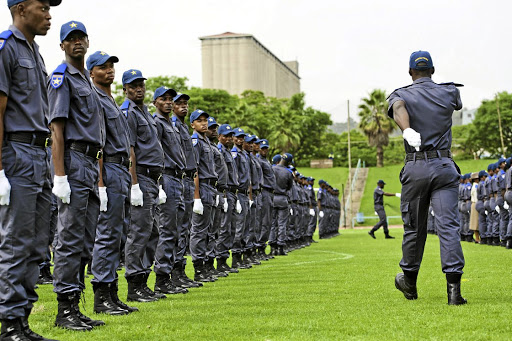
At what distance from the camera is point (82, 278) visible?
6.80 metres

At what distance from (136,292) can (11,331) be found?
3199 millimetres

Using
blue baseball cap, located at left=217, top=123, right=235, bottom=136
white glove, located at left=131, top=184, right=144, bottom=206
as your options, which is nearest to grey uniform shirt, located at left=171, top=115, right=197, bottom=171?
white glove, located at left=131, top=184, right=144, bottom=206

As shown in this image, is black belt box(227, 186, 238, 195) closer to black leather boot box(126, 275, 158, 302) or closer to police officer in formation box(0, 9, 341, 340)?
police officer in formation box(0, 9, 341, 340)

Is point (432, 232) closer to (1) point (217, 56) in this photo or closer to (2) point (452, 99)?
(2) point (452, 99)

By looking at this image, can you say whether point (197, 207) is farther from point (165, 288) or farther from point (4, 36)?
point (4, 36)

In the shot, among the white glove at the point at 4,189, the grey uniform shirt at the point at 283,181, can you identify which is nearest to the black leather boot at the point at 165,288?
the white glove at the point at 4,189

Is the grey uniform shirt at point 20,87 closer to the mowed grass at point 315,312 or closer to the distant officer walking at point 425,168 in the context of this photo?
the mowed grass at point 315,312

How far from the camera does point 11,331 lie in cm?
501

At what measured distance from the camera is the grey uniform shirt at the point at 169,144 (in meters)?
9.34

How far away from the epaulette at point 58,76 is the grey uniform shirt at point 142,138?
6.58 feet

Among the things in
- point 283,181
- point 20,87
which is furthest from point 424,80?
point 283,181

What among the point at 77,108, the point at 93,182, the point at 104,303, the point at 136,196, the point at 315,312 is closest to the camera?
the point at 93,182

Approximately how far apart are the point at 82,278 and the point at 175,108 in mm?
4189

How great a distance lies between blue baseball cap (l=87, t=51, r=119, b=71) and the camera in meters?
7.31
